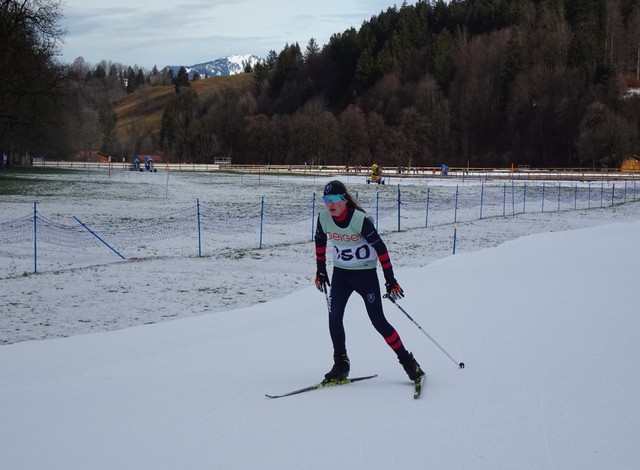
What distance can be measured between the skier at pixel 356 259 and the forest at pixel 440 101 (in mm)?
62541

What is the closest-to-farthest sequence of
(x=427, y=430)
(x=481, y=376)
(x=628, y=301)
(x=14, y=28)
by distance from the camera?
(x=427, y=430), (x=481, y=376), (x=628, y=301), (x=14, y=28)

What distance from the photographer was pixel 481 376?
7.10 meters

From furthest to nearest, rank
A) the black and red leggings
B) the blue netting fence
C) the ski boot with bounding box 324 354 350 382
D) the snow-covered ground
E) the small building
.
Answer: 1. the small building
2. the blue netting fence
3. the ski boot with bounding box 324 354 350 382
4. the black and red leggings
5. the snow-covered ground

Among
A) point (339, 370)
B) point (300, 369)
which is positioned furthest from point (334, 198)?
point (300, 369)

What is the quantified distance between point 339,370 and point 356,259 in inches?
43.9

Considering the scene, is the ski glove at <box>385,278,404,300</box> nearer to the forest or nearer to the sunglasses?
the sunglasses

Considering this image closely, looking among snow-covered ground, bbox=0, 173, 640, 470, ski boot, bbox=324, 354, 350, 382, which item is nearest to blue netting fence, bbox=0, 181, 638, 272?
snow-covered ground, bbox=0, 173, 640, 470

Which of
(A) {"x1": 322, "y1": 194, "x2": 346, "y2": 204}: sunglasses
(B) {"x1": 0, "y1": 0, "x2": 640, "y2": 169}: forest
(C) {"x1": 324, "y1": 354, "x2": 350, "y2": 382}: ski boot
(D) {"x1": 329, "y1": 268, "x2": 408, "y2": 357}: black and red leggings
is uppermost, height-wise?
(B) {"x1": 0, "y1": 0, "x2": 640, "y2": 169}: forest

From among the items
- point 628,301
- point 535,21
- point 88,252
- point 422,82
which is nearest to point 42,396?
point 628,301

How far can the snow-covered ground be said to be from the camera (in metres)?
5.27

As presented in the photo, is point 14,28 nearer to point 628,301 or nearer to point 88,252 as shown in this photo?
point 88,252

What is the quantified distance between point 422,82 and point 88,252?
391 ft

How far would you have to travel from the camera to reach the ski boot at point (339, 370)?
6.90m

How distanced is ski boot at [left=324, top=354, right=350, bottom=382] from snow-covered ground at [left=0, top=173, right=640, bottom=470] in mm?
168
